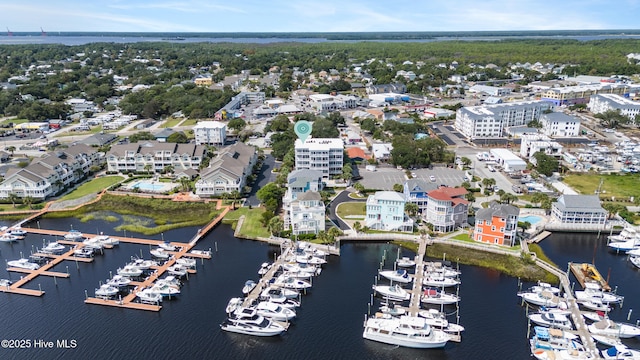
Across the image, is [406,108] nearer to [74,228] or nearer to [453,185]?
[453,185]

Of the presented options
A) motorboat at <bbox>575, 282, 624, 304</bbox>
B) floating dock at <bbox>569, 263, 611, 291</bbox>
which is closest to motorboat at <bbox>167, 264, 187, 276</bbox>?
motorboat at <bbox>575, 282, 624, 304</bbox>

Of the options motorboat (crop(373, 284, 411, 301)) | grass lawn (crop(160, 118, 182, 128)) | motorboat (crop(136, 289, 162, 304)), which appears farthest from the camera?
grass lawn (crop(160, 118, 182, 128))

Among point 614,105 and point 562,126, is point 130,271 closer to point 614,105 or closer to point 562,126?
point 562,126

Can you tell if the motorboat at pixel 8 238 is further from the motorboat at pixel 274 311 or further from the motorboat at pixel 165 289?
the motorboat at pixel 274 311

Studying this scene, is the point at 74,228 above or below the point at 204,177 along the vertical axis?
below

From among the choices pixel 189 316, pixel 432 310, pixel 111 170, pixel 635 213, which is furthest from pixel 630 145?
pixel 111 170

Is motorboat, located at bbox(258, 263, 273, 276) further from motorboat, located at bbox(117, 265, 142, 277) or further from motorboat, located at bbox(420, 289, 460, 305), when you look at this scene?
motorboat, located at bbox(420, 289, 460, 305)
